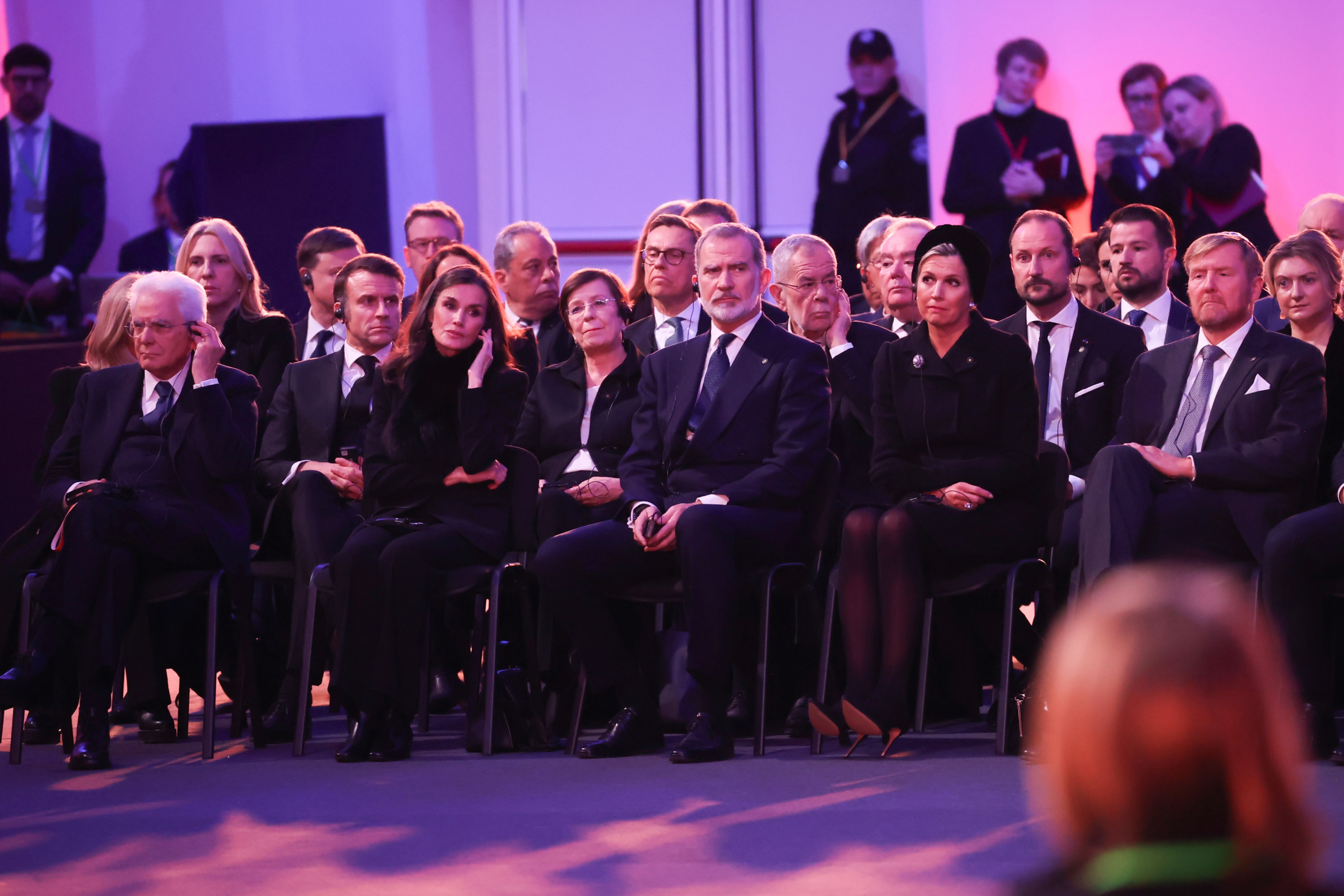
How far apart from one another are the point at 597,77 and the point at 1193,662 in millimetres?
8310

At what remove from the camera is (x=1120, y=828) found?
3.13 feet

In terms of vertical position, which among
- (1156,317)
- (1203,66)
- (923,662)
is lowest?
(923,662)

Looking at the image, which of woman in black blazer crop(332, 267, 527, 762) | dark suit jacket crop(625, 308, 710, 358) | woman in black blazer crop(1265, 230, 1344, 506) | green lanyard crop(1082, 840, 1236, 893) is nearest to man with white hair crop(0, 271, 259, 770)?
woman in black blazer crop(332, 267, 527, 762)

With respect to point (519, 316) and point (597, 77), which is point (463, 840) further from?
point (597, 77)

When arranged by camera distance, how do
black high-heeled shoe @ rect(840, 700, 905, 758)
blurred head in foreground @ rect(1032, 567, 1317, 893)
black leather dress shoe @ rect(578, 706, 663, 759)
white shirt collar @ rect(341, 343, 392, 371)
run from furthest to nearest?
white shirt collar @ rect(341, 343, 392, 371)
black leather dress shoe @ rect(578, 706, 663, 759)
black high-heeled shoe @ rect(840, 700, 905, 758)
blurred head in foreground @ rect(1032, 567, 1317, 893)

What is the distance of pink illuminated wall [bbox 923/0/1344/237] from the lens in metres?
7.34

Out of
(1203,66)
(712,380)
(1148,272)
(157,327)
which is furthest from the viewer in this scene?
(1203,66)

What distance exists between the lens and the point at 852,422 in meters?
4.46

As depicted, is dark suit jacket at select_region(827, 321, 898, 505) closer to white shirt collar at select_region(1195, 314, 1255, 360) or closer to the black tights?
the black tights

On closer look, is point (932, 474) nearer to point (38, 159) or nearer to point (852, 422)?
point (852, 422)

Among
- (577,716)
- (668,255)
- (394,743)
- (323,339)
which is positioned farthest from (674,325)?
(394,743)

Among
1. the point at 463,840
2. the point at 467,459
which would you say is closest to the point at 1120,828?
the point at 463,840

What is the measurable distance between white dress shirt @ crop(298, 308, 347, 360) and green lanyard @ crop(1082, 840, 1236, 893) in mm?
4513

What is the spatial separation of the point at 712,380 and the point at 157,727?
5.89ft
